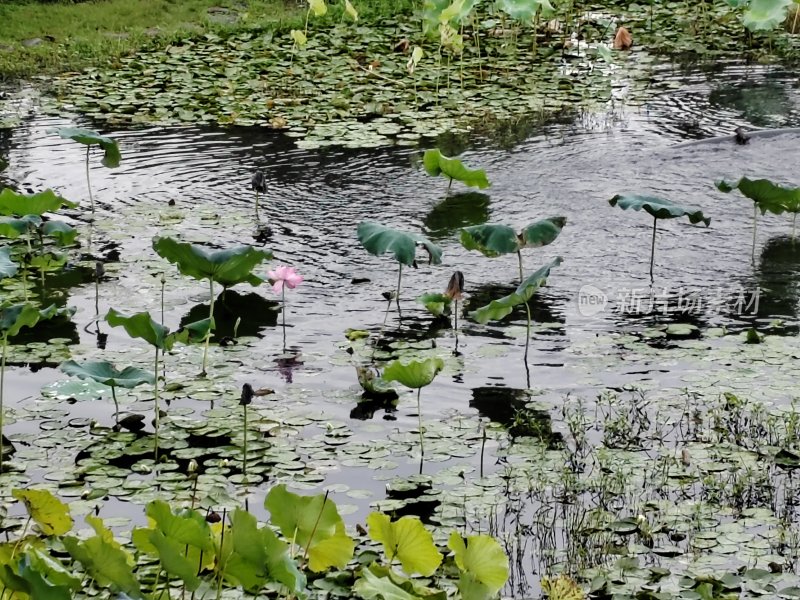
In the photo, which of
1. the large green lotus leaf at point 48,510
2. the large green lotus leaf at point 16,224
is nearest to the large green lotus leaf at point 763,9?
the large green lotus leaf at point 16,224

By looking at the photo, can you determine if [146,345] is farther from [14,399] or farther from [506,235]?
[506,235]

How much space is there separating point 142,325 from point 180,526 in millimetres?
1446

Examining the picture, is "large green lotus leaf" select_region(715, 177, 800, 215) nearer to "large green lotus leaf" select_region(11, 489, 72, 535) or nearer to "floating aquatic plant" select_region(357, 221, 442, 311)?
"floating aquatic plant" select_region(357, 221, 442, 311)

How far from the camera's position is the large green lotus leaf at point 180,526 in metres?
2.18

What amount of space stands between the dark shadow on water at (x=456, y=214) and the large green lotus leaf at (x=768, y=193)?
1.39m

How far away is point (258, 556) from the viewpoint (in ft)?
7.30

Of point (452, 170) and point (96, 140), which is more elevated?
point (96, 140)

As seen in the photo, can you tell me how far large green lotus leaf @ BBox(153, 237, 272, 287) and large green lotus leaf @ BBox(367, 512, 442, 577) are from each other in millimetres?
1687

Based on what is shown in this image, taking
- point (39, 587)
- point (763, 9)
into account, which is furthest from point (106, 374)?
point (763, 9)

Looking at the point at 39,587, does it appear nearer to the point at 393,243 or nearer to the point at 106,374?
the point at 106,374

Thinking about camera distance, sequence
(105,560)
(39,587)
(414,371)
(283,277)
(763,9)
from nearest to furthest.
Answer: (39,587), (105,560), (414,371), (283,277), (763,9)

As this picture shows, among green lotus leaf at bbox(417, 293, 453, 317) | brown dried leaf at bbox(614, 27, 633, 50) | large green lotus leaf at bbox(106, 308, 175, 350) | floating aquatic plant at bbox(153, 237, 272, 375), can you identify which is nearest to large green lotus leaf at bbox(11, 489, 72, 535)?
large green lotus leaf at bbox(106, 308, 175, 350)

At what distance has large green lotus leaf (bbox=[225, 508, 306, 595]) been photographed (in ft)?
7.16

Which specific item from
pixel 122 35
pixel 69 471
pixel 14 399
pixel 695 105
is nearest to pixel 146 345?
pixel 14 399
